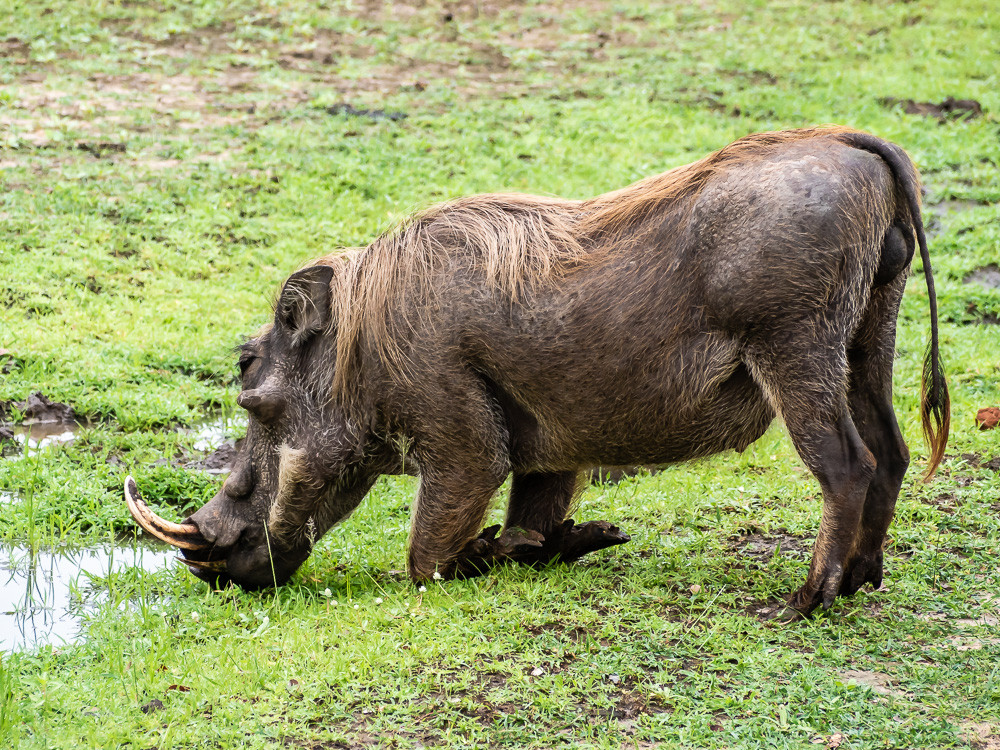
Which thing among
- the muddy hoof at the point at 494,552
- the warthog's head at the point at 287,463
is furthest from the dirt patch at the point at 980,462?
the warthog's head at the point at 287,463

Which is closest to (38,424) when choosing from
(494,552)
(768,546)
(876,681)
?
(494,552)

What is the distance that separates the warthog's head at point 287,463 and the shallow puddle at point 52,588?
303 millimetres

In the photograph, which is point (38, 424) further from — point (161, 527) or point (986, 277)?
point (986, 277)

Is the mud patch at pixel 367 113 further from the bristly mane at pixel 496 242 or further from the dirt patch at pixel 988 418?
the dirt patch at pixel 988 418

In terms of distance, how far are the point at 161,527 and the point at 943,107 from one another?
27.3ft

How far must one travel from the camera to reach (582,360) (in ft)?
12.3

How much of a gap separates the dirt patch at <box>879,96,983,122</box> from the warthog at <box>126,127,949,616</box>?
256 inches

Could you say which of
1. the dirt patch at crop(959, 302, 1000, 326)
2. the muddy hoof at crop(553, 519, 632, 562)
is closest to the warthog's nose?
the muddy hoof at crop(553, 519, 632, 562)

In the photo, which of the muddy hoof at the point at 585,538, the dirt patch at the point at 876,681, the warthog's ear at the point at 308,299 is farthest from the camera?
the warthog's ear at the point at 308,299

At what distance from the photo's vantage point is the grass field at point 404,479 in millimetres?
3145

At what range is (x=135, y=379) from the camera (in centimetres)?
588

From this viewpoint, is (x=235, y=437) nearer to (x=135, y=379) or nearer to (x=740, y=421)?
(x=135, y=379)

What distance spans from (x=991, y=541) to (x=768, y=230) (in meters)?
1.61

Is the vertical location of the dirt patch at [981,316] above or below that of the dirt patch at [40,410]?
above
